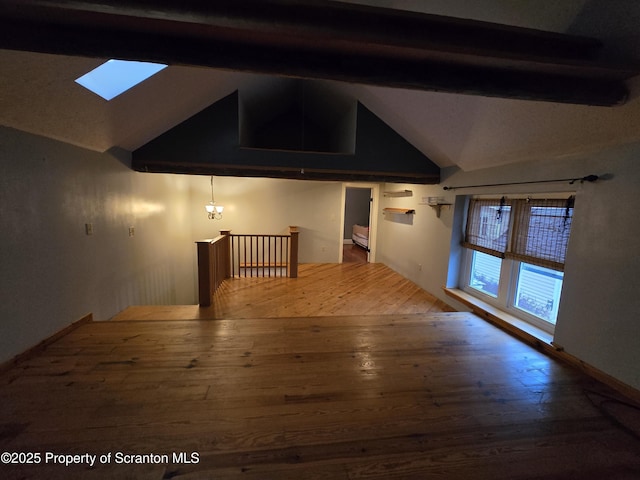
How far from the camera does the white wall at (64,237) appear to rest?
201 cm

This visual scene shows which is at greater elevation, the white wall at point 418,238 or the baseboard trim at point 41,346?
the white wall at point 418,238

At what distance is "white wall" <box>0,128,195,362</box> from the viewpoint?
79.1 inches

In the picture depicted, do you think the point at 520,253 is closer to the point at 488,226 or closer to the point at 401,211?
the point at 488,226

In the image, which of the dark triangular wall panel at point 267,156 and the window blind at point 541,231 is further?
the dark triangular wall panel at point 267,156

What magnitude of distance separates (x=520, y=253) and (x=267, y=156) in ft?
11.9

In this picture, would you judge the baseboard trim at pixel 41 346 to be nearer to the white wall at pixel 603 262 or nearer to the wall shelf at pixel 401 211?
the white wall at pixel 603 262

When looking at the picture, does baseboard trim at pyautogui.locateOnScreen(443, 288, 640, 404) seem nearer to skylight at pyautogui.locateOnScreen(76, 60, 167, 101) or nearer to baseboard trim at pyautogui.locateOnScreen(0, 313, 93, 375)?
skylight at pyautogui.locateOnScreen(76, 60, 167, 101)

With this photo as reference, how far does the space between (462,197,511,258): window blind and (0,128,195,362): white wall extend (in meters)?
4.80

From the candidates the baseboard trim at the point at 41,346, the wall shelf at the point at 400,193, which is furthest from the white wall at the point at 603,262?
the baseboard trim at the point at 41,346

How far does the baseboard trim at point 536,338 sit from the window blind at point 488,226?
712 mm

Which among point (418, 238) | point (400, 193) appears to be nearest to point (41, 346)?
point (418, 238)

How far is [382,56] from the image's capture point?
1.50 metres

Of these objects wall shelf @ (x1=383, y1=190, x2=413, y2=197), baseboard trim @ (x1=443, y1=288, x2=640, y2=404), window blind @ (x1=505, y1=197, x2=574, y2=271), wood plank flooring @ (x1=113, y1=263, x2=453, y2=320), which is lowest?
wood plank flooring @ (x1=113, y1=263, x2=453, y2=320)

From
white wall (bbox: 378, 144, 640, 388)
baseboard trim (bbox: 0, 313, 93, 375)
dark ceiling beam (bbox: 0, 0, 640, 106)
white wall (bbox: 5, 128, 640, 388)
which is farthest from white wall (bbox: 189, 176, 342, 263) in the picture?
dark ceiling beam (bbox: 0, 0, 640, 106)
